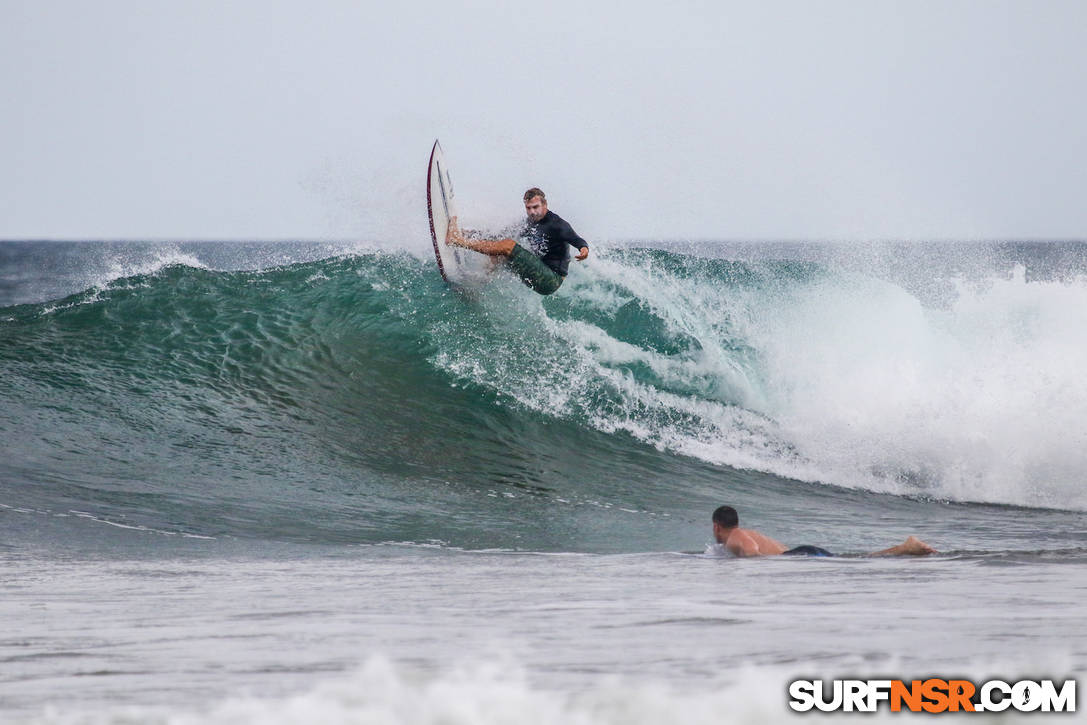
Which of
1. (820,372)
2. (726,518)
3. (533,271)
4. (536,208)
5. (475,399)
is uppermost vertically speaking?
(536,208)

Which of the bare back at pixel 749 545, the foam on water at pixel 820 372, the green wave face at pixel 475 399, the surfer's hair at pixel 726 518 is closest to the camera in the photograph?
the bare back at pixel 749 545

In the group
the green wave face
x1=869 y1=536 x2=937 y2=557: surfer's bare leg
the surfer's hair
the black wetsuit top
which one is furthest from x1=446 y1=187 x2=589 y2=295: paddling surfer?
x1=869 y1=536 x2=937 y2=557: surfer's bare leg

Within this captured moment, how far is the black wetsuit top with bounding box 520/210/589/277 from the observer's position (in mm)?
10836

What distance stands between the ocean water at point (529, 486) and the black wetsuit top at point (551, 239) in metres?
0.81

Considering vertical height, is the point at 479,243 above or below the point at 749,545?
above

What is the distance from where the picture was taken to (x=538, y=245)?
11.0 meters

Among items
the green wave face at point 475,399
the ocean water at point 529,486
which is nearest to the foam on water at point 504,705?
the ocean water at point 529,486

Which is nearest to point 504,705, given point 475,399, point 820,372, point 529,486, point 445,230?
point 529,486

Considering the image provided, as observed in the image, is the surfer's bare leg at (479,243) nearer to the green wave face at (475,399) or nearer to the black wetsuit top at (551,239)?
the black wetsuit top at (551,239)

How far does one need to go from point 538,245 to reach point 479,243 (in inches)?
24.4

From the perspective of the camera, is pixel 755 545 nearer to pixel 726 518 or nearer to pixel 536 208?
pixel 726 518

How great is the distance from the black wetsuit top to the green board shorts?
0.31 feet

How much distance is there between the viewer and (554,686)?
8.34 ft

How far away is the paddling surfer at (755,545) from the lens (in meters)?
5.91
